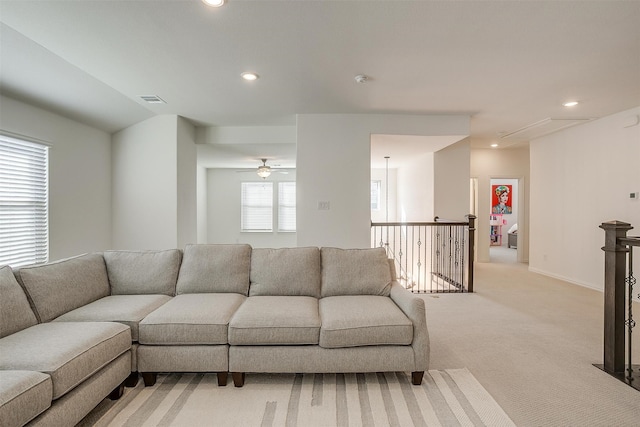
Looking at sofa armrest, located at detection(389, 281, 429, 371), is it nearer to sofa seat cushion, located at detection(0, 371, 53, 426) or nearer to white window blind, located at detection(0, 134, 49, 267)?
sofa seat cushion, located at detection(0, 371, 53, 426)

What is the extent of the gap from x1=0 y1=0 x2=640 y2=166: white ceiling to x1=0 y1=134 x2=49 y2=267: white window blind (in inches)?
22.0

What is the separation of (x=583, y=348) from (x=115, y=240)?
5.60 meters

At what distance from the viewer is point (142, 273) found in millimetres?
2754

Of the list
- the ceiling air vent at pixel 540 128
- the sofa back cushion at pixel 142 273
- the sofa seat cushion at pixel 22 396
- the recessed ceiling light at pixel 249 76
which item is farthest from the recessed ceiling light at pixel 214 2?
the ceiling air vent at pixel 540 128

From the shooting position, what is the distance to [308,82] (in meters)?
3.31

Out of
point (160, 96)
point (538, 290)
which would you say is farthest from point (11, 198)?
point (538, 290)

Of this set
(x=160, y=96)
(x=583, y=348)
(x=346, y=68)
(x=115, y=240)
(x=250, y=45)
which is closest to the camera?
(x=250, y=45)

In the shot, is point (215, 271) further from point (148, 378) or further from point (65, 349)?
point (65, 349)

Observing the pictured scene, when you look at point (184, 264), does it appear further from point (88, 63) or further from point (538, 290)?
point (538, 290)

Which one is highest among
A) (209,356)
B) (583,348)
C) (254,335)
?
(254,335)

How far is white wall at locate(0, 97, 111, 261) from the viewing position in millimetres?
3424

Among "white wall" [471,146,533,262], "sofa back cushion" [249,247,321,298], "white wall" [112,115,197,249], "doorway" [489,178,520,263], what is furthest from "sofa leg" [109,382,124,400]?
"doorway" [489,178,520,263]

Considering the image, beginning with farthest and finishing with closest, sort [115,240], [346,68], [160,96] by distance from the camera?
[115,240]
[160,96]
[346,68]

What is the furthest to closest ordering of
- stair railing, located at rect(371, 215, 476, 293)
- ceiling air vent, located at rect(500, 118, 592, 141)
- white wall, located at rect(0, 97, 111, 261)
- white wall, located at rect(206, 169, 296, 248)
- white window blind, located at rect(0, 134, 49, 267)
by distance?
1. white wall, located at rect(206, 169, 296, 248)
2. ceiling air vent, located at rect(500, 118, 592, 141)
3. stair railing, located at rect(371, 215, 476, 293)
4. white wall, located at rect(0, 97, 111, 261)
5. white window blind, located at rect(0, 134, 49, 267)
